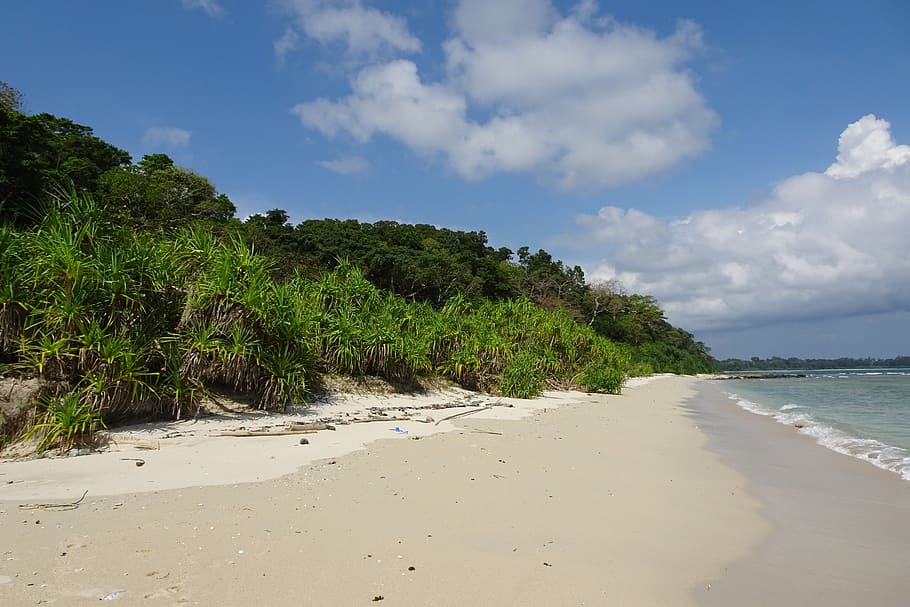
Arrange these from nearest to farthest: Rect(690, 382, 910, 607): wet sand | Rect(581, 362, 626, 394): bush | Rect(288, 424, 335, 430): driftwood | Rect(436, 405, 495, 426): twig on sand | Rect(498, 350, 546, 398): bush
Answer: Rect(690, 382, 910, 607): wet sand
Rect(288, 424, 335, 430): driftwood
Rect(436, 405, 495, 426): twig on sand
Rect(498, 350, 546, 398): bush
Rect(581, 362, 626, 394): bush

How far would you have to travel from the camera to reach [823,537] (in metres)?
3.75

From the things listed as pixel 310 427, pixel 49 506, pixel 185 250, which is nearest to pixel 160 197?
pixel 185 250

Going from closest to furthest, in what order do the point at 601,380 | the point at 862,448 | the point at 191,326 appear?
the point at 191,326 → the point at 862,448 → the point at 601,380

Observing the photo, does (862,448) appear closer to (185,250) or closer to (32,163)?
(185,250)

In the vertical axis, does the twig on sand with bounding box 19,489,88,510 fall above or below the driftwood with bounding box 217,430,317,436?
below

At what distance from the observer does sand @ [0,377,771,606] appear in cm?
256

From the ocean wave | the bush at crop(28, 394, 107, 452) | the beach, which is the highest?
the bush at crop(28, 394, 107, 452)

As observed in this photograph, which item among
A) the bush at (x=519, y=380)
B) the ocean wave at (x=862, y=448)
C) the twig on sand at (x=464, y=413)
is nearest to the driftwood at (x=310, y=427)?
the twig on sand at (x=464, y=413)

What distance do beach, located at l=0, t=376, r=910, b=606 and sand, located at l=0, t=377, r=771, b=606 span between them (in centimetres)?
2

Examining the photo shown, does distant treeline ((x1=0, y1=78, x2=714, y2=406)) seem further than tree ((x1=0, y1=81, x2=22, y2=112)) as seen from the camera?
No

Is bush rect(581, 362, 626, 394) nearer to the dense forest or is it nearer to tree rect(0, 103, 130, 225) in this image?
the dense forest

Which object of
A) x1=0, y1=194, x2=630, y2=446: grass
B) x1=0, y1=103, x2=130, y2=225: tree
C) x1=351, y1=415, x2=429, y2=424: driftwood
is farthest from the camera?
x1=0, y1=103, x2=130, y2=225: tree

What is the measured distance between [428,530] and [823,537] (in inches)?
115

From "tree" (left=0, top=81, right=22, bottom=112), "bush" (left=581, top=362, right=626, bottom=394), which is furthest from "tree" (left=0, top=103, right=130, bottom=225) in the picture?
"bush" (left=581, top=362, right=626, bottom=394)
